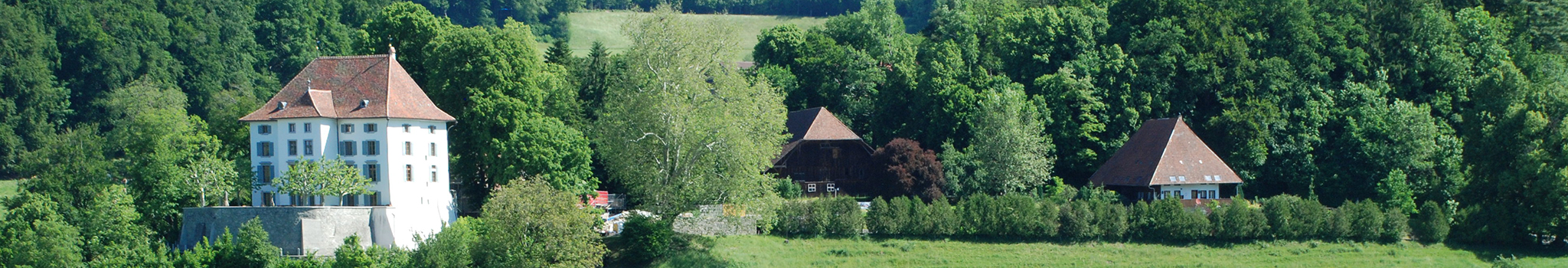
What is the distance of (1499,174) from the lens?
205 ft

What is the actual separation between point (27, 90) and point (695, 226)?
4893cm

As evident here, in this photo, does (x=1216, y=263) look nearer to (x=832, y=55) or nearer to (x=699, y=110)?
(x=699, y=110)

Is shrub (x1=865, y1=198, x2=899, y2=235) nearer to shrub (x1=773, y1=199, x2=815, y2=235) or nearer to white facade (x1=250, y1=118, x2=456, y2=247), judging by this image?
shrub (x1=773, y1=199, x2=815, y2=235)

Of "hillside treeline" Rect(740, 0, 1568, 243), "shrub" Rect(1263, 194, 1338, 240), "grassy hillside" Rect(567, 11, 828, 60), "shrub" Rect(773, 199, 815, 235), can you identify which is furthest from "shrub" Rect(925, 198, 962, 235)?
"grassy hillside" Rect(567, 11, 828, 60)

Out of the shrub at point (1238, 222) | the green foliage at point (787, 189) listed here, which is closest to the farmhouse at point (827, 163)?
the green foliage at point (787, 189)

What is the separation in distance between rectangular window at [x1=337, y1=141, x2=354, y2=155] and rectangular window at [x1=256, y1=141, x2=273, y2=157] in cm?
248

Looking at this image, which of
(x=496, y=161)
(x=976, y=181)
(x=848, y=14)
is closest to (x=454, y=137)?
(x=496, y=161)

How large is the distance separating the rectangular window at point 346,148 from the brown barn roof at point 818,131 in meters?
19.7

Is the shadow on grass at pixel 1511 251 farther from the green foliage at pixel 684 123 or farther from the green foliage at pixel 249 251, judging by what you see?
the green foliage at pixel 249 251

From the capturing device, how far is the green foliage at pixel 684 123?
57.7 metres

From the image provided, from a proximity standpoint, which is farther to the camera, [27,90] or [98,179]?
[27,90]

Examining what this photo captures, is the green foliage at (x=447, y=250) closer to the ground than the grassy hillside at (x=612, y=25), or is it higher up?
closer to the ground

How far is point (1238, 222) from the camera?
61.0m

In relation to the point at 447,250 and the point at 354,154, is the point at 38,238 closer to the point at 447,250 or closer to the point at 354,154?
the point at 354,154
